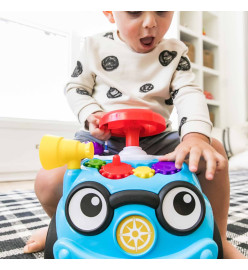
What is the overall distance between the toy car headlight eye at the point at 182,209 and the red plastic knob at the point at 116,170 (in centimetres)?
6

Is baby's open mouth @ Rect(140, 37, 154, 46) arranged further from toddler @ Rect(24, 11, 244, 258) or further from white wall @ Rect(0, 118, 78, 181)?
white wall @ Rect(0, 118, 78, 181)

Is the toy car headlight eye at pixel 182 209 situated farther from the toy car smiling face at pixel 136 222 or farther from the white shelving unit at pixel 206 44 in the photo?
the white shelving unit at pixel 206 44

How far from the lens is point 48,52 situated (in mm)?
2186

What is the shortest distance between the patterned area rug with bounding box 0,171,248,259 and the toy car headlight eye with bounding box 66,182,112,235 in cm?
25

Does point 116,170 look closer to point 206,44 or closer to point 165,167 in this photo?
point 165,167

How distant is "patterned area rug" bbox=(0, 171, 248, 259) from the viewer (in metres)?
0.58

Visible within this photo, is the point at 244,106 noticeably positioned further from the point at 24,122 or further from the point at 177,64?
the point at 177,64

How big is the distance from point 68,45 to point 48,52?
193 millimetres

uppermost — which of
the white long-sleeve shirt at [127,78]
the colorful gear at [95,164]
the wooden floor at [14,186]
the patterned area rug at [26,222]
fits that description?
the white long-sleeve shirt at [127,78]

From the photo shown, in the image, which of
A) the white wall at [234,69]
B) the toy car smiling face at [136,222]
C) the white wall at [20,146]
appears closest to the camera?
Result: the toy car smiling face at [136,222]

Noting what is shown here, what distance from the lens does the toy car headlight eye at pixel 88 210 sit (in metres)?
0.35

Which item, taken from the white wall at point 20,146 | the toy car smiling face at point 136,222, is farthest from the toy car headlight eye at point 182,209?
the white wall at point 20,146

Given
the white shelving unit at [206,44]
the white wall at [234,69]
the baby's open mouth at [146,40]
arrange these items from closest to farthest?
the baby's open mouth at [146,40], the white shelving unit at [206,44], the white wall at [234,69]

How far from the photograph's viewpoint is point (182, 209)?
1.16 feet
